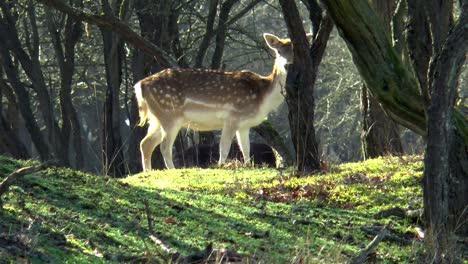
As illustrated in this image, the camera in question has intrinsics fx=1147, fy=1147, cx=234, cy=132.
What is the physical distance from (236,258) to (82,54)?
18.6 meters

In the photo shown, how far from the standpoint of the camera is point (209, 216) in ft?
26.1

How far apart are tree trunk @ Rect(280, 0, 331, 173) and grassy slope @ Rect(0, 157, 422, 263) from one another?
455 mm

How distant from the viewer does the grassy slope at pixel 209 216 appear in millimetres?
6320

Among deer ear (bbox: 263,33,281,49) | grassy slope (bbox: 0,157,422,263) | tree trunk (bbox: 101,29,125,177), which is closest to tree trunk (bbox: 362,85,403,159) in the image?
deer ear (bbox: 263,33,281,49)

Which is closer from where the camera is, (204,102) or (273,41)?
(204,102)

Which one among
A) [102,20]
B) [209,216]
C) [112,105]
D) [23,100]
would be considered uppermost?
[102,20]

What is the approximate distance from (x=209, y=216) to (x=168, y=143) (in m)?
8.30

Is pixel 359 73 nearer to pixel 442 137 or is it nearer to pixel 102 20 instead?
pixel 442 137

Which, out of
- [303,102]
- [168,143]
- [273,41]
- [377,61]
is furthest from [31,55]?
[377,61]

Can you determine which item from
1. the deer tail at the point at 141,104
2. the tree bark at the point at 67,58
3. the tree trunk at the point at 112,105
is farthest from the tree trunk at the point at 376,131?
the tree bark at the point at 67,58

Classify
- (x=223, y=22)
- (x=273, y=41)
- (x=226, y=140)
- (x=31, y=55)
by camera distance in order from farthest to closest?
(x=223, y=22) → (x=31, y=55) → (x=273, y=41) → (x=226, y=140)

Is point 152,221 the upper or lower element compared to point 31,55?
lower

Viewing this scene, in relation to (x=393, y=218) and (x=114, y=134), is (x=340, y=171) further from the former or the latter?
(x=114, y=134)

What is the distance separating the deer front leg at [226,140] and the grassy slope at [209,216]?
5.04 meters
